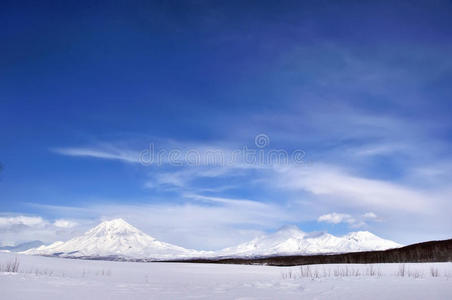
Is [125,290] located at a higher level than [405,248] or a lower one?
lower

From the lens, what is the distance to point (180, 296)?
13492 mm

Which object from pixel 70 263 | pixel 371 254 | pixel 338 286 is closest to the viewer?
pixel 338 286

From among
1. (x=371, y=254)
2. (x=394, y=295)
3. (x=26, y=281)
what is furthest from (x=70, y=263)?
(x=371, y=254)

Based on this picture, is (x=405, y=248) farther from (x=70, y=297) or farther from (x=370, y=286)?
(x=70, y=297)

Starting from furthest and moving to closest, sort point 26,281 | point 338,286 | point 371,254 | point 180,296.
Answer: point 371,254 → point 26,281 → point 338,286 → point 180,296

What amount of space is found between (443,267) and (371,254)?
1878 centimetres

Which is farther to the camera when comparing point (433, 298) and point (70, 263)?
point (70, 263)

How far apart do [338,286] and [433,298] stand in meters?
3.62

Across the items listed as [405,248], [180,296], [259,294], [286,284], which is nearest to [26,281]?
[180,296]

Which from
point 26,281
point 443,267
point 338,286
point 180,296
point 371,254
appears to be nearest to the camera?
point 180,296

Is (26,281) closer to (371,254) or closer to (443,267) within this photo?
(443,267)

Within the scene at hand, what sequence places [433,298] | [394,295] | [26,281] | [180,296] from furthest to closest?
[26,281]
[180,296]
[394,295]
[433,298]

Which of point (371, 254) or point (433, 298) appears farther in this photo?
point (371, 254)

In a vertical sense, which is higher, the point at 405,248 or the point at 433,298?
the point at 405,248
